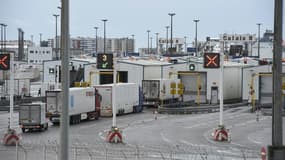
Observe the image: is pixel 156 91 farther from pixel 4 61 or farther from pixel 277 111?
pixel 277 111

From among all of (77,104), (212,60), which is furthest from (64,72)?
(77,104)

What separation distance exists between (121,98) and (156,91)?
35.6 ft

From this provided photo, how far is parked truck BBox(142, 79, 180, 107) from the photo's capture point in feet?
229

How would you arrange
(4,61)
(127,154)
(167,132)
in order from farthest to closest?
1. (167,132)
2. (4,61)
3. (127,154)

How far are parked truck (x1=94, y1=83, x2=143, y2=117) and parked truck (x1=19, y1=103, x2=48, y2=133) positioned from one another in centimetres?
1252

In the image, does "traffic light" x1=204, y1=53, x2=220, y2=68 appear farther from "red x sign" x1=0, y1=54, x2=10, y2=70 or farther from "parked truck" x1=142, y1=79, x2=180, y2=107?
"parked truck" x1=142, y1=79, x2=180, y2=107

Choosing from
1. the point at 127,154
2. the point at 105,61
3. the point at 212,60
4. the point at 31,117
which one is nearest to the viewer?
the point at 127,154

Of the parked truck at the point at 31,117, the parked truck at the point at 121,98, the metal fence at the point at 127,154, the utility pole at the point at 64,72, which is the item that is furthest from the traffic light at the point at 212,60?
the utility pole at the point at 64,72

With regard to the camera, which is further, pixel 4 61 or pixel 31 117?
pixel 31 117

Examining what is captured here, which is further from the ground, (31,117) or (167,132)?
(31,117)

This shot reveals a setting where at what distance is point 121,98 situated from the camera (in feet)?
197

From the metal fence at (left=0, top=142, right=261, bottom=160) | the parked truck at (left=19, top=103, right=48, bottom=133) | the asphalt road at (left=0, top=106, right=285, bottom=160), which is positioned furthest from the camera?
the parked truck at (left=19, top=103, right=48, bottom=133)

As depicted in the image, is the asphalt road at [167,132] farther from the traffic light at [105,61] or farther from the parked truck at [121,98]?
the traffic light at [105,61]

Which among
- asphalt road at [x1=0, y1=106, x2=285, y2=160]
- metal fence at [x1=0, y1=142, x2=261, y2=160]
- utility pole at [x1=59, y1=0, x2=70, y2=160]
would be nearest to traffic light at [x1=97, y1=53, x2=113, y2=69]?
asphalt road at [x1=0, y1=106, x2=285, y2=160]
